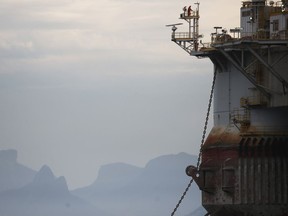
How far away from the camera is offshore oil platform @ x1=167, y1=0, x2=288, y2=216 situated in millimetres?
86125

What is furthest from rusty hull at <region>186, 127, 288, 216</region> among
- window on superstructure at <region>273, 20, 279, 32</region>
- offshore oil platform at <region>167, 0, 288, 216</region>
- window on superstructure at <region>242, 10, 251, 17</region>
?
window on superstructure at <region>242, 10, 251, 17</region>

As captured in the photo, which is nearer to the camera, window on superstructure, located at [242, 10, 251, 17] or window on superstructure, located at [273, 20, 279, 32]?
window on superstructure, located at [273, 20, 279, 32]

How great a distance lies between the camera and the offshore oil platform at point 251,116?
283 feet

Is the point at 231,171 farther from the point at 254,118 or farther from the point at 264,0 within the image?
the point at 264,0

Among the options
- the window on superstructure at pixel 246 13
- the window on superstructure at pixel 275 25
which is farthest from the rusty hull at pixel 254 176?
the window on superstructure at pixel 246 13

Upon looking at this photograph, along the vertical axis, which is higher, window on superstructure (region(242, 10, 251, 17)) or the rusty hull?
window on superstructure (region(242, 10, 251, 17))

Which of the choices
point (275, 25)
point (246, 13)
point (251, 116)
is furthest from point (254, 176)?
point (246, 13)

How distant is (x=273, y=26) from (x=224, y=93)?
21.0 feet

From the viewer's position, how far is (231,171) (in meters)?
89.8

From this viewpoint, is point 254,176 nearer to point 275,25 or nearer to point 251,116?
point 251,116

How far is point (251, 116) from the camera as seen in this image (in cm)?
8869

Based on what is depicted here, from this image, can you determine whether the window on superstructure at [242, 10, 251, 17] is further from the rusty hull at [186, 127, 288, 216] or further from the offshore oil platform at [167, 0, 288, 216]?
the rusty hull at [186, 127, 288, 216]

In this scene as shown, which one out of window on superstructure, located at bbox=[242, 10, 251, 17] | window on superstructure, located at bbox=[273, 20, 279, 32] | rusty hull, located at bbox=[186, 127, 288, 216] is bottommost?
rusty hull, located at bbox=[186, 127, 288, 216]

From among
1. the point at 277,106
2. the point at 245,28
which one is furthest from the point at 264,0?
the point at 277,106
